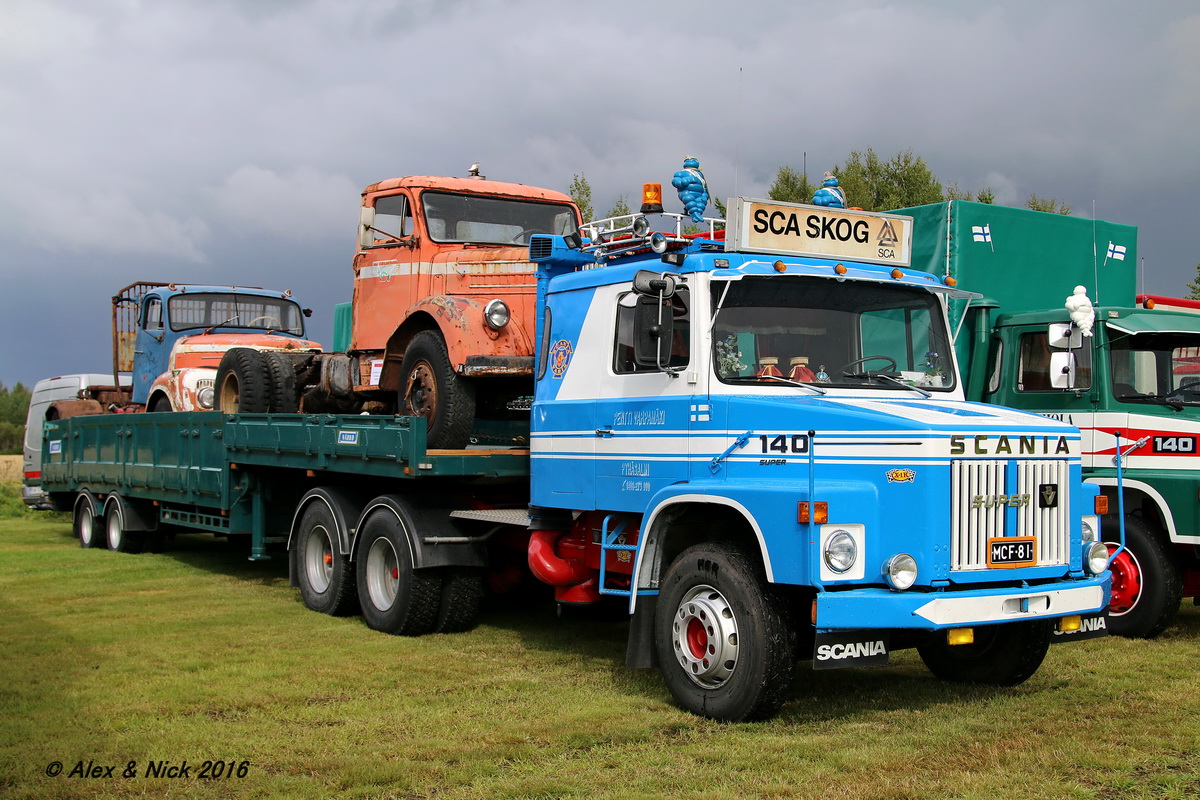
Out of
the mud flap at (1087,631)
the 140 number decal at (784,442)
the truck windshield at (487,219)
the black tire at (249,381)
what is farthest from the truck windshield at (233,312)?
the mud flap at (1087,631)

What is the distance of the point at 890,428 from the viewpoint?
6.09 meters

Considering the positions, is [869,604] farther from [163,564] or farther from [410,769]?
[163,564]

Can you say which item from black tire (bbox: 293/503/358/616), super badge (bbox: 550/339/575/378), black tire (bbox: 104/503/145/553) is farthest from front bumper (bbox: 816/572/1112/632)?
black tire (bbox: 104/503/145/553)

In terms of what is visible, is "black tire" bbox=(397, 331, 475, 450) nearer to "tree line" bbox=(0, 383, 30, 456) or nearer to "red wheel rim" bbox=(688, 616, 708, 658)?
"red wheel rim" bbox=(688, 616, 708, 658)

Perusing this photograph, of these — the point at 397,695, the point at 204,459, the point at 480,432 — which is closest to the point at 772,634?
the point at 397,695

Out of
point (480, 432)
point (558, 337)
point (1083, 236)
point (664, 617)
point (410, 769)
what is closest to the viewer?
point (410, 769)

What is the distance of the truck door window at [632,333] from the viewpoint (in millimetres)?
6949

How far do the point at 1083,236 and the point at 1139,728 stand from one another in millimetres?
5629

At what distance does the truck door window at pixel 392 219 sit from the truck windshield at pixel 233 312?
657 centimetres

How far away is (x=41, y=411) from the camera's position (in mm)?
23141

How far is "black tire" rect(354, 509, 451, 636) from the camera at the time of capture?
9.13 metres

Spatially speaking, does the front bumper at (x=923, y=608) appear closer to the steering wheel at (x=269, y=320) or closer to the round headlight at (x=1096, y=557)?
the round headlight at (x=1096, y=557)

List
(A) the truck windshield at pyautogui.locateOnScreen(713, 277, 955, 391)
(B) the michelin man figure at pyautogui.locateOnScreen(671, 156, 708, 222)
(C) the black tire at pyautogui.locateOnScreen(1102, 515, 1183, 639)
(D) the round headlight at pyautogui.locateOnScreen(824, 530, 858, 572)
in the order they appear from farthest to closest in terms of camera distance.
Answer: (C) the black tire at pyautogui.locateOnScreen(1102, 515, 1183, 639) < (B) the michelin man figure at pyautogui.locateOnScreen(671, 156, 708, 222) < (A) the truck windshield at pyautogui.locateOnScreen(713, 277, 955, 391) < (D) the round headlight at pyautogui.locateOnScreen(824, 530, 858, 572)

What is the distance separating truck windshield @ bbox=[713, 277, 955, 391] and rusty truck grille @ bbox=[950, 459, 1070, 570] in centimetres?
105
